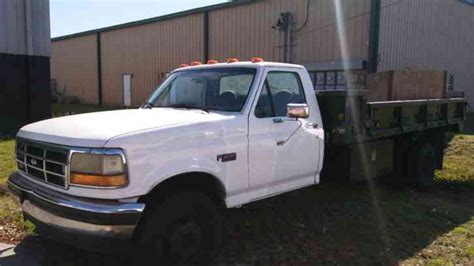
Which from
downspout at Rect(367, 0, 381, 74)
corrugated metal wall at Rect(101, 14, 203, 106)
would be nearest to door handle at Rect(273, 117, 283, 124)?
downspout at Rect(367, 0, 381, 74)

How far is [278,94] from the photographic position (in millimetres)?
5180

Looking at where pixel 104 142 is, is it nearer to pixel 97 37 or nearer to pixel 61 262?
pixel 61 262

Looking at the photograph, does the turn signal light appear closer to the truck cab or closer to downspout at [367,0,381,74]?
the truck cab

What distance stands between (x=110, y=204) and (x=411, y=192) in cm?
573

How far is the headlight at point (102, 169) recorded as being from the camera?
3.59 m

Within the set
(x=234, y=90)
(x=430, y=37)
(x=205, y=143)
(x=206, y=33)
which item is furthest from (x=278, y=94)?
(x=206, y=33)

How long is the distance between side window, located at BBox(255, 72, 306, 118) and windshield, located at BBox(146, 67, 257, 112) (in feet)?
0.67

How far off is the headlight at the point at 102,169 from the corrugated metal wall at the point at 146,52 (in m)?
21.2

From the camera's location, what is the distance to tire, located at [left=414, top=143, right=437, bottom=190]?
7902mm

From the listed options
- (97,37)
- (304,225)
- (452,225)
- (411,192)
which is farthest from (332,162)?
(97,37)

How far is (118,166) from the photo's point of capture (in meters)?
3.61

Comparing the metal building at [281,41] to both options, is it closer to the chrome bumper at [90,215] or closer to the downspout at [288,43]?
the downspout at [288,43]

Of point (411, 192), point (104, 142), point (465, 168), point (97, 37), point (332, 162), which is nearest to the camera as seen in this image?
point (104, 142)

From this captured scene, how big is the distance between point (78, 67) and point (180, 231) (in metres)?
32.6
